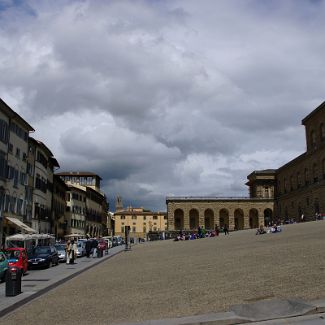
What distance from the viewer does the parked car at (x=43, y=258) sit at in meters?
28.4

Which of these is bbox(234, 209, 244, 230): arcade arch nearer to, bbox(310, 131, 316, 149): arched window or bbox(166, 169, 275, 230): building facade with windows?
bbox(166, 169, 275, 230): building facade with windows

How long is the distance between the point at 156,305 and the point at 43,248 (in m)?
21.5

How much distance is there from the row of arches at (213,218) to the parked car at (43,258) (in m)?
72.2

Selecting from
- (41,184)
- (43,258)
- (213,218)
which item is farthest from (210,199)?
(43,258)

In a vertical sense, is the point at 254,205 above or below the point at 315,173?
below

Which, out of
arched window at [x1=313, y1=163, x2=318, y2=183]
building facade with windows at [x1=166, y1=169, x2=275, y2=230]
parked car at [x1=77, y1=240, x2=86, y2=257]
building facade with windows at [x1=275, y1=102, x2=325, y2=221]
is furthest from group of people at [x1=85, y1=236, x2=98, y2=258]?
building facade with windows at [x1=166, y1=169, x2=275, y2=230]

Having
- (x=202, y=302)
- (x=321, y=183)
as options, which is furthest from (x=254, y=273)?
(x=321, y=183)

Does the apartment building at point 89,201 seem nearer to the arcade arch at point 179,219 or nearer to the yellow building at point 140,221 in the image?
the arcade arch at point 179,219

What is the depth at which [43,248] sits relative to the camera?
102 ft

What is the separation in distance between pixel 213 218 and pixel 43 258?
7716 centimetres

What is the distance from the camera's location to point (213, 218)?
10350cm

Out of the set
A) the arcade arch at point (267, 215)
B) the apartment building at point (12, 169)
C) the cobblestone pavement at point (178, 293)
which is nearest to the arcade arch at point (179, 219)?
the arcade arch at point (267, 215)

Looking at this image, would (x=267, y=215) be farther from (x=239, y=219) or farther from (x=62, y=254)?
(x=62, y=254)

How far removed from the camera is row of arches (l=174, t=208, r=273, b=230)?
337 feet
